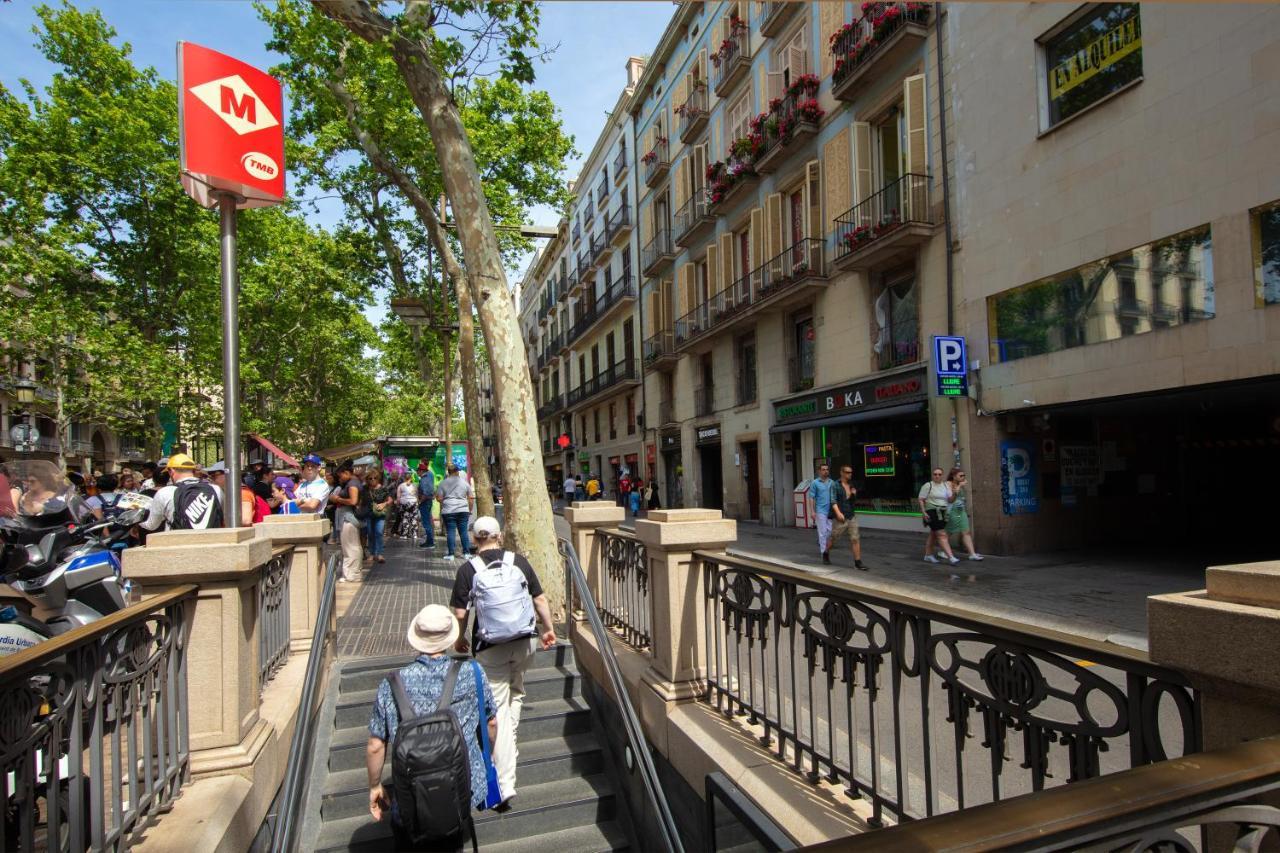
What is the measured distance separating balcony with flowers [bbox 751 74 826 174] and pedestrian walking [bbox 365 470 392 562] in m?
13.4

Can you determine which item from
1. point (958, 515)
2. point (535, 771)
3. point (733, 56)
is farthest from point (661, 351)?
point (535, 771)

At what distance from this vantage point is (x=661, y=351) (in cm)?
2631

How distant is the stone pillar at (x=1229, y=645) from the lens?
4.92ft

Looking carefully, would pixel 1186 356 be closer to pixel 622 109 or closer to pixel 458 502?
pixel 458 502

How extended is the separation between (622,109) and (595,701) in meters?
31.3

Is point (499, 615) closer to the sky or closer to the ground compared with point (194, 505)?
closer to the ground

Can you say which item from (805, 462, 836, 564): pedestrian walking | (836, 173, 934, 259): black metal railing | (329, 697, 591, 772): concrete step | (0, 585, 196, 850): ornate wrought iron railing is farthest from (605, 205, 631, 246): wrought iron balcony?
(0, 585, 196, 850): ornate wrought iron railing

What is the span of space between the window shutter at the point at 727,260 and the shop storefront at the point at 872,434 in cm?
495

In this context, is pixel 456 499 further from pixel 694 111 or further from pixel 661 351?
pixel 694 111

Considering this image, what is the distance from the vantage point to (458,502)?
11.6 m

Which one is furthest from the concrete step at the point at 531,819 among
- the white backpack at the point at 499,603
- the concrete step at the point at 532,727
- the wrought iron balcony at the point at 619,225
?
the wrought iron balcony at the point at 619,225

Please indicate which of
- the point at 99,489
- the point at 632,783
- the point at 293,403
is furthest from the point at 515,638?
the point at 293,403

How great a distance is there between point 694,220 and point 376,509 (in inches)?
626

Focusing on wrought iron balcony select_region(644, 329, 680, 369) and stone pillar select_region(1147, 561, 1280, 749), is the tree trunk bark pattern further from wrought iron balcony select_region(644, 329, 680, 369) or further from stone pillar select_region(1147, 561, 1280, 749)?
wrought iron balcony select_region(644, 329, 680, 369)
